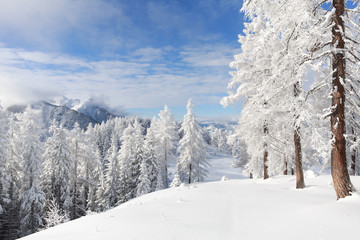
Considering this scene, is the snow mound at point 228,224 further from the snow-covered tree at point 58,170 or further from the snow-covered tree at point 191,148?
the snow-covered tree at point 191,148

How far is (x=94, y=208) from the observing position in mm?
37562

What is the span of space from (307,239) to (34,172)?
2572cm

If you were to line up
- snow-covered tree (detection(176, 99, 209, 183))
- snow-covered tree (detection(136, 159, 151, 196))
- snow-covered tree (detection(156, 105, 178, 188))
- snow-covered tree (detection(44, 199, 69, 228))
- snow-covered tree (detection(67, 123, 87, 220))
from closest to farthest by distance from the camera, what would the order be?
snow-covered tree (detection(44, 199, 69, 228))
snow-covered tree (detection(67, 123, 87, 220))
snow-covered tree (detection(136, 159, 151, 196))
snow-covered tree (detection(176, 99, 209, 183))
snow-covered tree (detection(156, 105, 178, 188))

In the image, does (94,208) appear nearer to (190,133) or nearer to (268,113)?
(190,133)

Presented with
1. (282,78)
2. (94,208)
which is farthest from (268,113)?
(94,208)

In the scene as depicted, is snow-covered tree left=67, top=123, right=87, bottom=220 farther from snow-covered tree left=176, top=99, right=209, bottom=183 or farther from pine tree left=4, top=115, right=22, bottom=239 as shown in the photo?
snow-covered tree left=176, top=99, right=209, bottom=183

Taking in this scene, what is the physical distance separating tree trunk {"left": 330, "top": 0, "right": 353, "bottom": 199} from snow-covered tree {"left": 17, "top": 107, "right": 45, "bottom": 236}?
2566 centimetres

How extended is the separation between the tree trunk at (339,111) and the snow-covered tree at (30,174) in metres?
25.7

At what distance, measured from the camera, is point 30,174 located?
22.1m

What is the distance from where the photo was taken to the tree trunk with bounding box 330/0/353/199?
6590 mm

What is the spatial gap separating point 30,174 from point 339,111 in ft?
88.9

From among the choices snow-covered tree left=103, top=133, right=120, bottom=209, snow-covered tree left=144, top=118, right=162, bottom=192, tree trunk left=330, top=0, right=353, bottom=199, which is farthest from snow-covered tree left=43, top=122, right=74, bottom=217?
tree trunk left=330, top=0, right=353, bottom=199

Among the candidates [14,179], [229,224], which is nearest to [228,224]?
[229,224]

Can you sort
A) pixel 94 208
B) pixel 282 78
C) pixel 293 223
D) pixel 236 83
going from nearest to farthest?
pixel 293 223 → pixel 282 78 → pixel 236 83 → pixel 94 208
